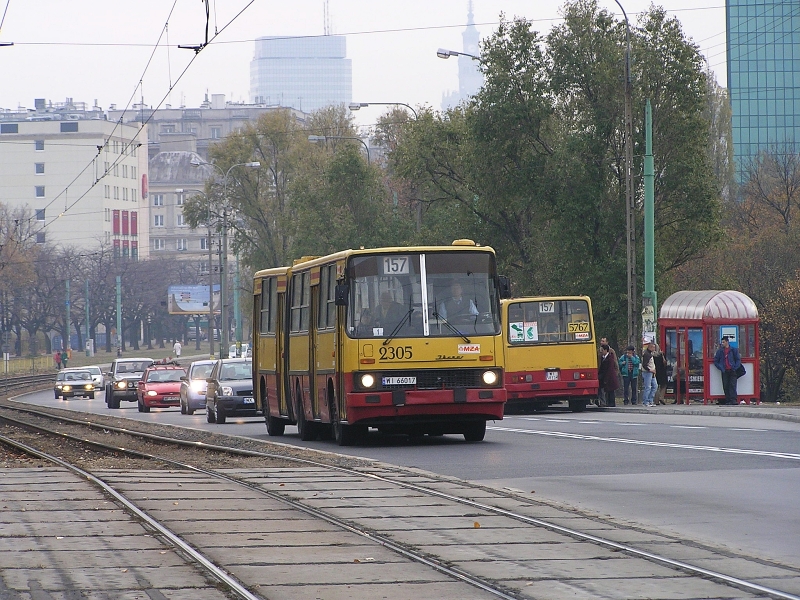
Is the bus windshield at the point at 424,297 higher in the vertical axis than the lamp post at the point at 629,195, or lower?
lower

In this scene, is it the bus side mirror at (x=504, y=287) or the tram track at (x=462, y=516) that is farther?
the bus side mirror at (x=504, y=287)

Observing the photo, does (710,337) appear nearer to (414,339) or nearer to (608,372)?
(608,372)

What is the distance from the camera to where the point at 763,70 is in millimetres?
142750

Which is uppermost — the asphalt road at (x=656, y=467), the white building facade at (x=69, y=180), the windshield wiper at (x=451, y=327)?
the white building facade at (x=69, y=180)

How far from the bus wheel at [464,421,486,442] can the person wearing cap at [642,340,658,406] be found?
13.5 metres

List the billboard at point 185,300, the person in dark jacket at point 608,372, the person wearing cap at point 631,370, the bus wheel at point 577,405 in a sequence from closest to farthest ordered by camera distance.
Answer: the bus wheel at point 577,405
the person in dark jacket at point 608,372
the person wearing cap at point 631,370
the billboard at point 185,300

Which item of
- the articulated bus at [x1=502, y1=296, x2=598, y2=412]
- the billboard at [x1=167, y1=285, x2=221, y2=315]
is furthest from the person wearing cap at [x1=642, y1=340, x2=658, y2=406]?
the billboard at [x1=167, y1=285, x2=221, y2=315]

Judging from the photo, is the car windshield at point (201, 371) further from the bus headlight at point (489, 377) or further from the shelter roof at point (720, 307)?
the bus headlight at point (489, 377)

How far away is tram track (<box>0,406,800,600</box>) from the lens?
28.5 feet

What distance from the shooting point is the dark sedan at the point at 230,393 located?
3319 cm

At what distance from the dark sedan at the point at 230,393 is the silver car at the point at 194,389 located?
21.1ft

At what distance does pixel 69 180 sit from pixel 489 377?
500 feet

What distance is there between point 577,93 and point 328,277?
24.1 meters

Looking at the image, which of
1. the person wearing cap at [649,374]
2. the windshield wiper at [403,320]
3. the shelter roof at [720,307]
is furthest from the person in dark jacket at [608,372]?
the windshield wiper at [403,320]
